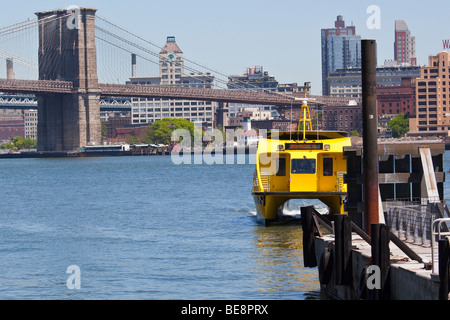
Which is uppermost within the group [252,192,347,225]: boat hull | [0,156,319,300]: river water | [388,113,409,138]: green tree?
[388,113,409,138]: green tree

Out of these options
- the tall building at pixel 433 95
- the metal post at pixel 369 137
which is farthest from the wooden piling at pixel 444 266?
the tall building at pixel 433 95

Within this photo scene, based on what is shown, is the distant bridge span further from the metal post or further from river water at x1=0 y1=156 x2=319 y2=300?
the metal post

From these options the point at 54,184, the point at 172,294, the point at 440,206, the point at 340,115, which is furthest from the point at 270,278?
the point at 340,115

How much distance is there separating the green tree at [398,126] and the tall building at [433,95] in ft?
5.72

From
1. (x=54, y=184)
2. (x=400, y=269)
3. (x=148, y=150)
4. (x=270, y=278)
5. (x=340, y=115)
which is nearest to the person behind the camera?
(x=400, y=269)

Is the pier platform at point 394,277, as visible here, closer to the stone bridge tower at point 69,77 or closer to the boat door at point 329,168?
the boat door at point 329,168

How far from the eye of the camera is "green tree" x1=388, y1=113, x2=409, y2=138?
615ft

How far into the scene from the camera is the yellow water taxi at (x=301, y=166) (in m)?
29.9

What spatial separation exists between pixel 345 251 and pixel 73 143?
130 meters

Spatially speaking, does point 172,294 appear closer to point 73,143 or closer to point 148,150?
point 73,143

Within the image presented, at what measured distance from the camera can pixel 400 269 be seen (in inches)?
571

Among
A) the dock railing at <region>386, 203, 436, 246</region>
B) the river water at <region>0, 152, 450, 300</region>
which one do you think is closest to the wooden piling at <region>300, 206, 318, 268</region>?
the river water at <region>0, 152, 450, 300</region>

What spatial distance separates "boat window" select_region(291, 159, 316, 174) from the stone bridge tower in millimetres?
111279

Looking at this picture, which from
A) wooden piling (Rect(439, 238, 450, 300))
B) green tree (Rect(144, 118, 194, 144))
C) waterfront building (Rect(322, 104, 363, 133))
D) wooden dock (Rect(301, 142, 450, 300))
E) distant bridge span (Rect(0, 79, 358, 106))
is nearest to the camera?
wooden piling (Rect(439, 238, 450, 300))
